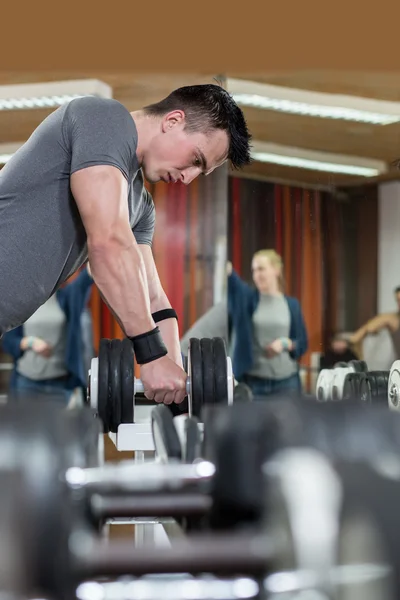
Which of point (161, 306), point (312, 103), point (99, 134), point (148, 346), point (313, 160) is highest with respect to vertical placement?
point (312, 103)

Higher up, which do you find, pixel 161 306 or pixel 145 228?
pixel 145 228

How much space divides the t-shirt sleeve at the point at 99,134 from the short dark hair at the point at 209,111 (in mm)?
167

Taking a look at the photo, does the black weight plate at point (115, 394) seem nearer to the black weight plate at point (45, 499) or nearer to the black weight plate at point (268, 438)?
the black weight plate at point (268, 438)

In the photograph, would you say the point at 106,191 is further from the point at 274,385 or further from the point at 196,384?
the point at 274,385

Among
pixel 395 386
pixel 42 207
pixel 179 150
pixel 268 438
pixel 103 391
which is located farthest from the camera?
pixel 395 386

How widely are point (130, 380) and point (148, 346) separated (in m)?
0.49

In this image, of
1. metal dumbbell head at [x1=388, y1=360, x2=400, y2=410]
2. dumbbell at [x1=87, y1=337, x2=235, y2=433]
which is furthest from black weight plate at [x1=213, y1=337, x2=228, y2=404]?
metal dumbbell head at [x1=388, y1=360, x2=400, y2=410]

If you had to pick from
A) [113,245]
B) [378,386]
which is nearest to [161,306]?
[113,245]

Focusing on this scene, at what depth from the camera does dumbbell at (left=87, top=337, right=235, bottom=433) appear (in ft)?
5.88

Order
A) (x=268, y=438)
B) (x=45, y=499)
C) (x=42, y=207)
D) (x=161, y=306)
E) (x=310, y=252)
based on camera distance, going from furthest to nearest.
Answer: (x=310, y=252), (x=161, y=306), (x=42, y=207), (x=268, y=438), (x=45, y=499)

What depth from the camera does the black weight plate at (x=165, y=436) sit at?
0.77 m

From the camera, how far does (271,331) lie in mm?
4777

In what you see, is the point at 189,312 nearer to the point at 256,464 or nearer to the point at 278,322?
the point at 278,322

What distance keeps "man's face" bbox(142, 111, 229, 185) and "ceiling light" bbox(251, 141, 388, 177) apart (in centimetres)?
311
